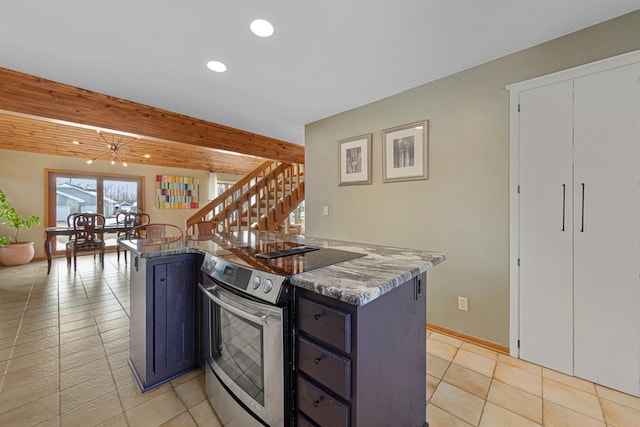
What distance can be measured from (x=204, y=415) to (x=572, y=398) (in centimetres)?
221

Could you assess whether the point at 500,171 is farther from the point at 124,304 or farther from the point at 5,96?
the point at 5,96

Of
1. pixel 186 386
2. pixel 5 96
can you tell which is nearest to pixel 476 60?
pixel 186 386

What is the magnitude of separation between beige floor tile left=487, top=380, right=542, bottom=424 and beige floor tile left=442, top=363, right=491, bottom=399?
41 mm

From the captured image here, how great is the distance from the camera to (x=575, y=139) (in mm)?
1799

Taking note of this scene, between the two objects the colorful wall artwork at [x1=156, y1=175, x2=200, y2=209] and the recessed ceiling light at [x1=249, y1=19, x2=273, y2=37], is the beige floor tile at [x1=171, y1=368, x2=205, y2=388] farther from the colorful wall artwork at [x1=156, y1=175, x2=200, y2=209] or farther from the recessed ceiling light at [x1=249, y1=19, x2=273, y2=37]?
the colorful wall artwork at [x1=156, y1=175, x2=200, y2=209]

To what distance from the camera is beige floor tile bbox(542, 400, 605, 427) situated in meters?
1.43

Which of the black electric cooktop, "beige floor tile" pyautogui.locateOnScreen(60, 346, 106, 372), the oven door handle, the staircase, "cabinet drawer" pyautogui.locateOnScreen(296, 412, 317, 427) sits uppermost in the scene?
the staircase

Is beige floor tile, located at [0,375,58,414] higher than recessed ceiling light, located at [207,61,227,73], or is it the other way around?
recessed ceiling light, located at [207,61,227,73]

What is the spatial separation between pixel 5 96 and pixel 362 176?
3.44 m

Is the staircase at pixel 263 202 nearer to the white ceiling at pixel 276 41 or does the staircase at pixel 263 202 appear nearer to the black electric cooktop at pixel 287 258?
the white ceiling at pixel 276 41

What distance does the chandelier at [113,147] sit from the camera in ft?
17.1

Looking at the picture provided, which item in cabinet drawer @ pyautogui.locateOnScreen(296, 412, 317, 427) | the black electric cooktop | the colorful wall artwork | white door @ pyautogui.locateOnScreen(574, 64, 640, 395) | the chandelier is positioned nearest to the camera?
cabinet drawer @ pyautogui.locateOnScreen(296, 412, 317, 427)

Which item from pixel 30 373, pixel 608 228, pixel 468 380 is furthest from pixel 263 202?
pixel 608 228

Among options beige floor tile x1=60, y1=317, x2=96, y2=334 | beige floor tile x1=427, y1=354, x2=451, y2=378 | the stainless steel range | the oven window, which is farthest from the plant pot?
beige floor tile x1=427, y1=354, x2=451, y2=378
